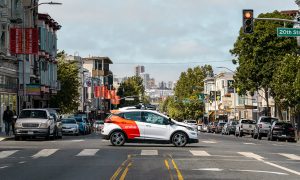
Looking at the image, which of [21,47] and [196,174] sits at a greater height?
[21,47]

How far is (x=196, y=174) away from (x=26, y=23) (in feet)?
168

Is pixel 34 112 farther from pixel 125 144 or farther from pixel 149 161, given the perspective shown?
pixel 149 161

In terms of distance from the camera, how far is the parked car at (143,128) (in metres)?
29.1

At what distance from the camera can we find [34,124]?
1410 inches

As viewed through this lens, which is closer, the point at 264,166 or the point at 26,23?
the point at 264,166

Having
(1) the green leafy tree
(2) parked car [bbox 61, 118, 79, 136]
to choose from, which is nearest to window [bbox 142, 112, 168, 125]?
(2) parked car [bbox 61, 118, 79, 136]

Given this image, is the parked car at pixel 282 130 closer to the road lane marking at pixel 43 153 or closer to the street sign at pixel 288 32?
the street sign at pixel 288 32

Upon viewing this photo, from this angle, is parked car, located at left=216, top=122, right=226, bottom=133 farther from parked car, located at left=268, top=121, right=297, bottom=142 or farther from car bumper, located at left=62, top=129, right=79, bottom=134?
car bumper, located at left=62, top=129, right=79, bottom=134

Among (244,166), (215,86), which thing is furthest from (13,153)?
(215,86)

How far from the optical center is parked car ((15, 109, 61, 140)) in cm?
3572

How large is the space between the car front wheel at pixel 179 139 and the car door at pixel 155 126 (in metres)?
0.33

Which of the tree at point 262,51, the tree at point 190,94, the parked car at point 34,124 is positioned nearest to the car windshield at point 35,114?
the parked car at point 34,124

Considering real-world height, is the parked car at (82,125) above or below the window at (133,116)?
below

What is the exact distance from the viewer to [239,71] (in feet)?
206
